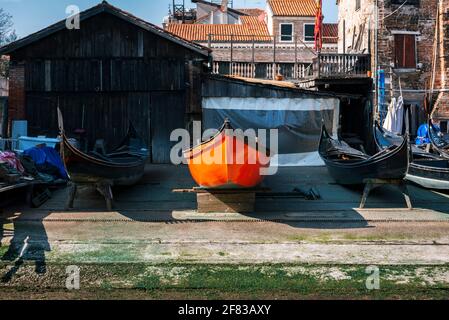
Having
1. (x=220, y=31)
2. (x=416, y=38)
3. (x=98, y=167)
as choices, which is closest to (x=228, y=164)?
(x=98, y=167)

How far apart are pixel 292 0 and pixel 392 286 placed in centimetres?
3623

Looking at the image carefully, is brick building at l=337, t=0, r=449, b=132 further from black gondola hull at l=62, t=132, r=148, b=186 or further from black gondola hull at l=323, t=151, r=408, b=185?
black gondola hull at l=62, t=132, r=148, b=186

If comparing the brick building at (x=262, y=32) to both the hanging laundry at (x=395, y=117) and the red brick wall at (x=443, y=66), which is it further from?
the hanging laundry at (x=395, y=117)

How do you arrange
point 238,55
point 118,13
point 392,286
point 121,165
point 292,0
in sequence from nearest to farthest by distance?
point 392,286
point 121,165
point 118,13
point 238,55
point 292,0

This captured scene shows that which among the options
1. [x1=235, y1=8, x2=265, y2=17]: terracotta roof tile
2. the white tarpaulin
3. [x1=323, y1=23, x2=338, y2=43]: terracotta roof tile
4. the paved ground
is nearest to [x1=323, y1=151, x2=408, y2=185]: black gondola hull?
the paved ground

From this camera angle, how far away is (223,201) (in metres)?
9.03

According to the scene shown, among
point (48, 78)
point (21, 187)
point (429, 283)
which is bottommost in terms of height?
point (429, 283)

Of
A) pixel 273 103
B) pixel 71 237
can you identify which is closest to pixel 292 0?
pixel 273 103

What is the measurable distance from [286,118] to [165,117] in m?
3.72

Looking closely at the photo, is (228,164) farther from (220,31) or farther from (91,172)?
(220,31)

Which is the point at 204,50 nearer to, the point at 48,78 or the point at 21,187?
the point at 48,78

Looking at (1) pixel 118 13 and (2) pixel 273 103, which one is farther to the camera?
(2) pixel 273 103

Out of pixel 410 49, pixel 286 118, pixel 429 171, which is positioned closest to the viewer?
pixel 429 171

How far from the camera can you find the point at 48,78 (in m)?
14.5
